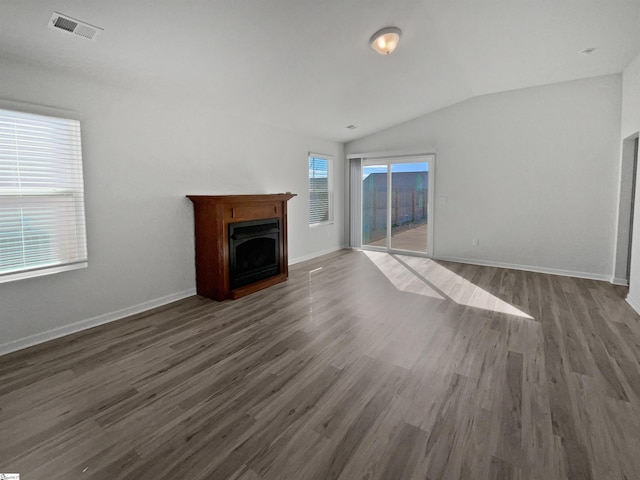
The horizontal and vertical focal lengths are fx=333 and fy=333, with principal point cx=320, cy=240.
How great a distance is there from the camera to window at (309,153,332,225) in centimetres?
664

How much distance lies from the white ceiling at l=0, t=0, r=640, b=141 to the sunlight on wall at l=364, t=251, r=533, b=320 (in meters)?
2.77

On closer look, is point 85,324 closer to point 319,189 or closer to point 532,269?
point 319,189

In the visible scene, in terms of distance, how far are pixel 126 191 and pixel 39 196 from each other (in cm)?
76

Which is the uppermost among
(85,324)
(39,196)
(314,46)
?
(314,46)

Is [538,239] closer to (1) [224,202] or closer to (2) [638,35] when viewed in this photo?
(2) [638,35]

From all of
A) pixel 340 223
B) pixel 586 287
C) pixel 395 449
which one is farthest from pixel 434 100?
pixel 395 449

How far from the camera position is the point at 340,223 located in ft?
24.9

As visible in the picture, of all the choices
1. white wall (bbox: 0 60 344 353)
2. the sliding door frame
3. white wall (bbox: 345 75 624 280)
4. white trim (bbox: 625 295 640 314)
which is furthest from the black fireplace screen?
white trim (bbox: 625 295 640 314)

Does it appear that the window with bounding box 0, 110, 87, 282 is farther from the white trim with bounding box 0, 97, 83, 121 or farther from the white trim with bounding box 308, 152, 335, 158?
the white trim with bounding box 308, 152, 335, 158

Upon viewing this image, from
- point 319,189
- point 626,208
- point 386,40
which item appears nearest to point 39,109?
point 386,40

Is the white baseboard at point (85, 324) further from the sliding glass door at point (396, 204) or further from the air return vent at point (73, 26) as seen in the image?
the sliding glass door at point (396, 204)

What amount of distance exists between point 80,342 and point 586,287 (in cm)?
600

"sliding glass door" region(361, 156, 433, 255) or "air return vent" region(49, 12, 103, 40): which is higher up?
"air return vent" region(49, 12, 103, 40)

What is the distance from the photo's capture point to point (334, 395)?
2.18 meters
